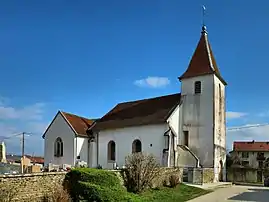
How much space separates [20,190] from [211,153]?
1068 inches

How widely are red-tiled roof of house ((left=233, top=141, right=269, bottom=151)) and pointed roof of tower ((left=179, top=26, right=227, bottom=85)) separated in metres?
48.2

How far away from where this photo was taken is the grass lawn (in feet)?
70.7

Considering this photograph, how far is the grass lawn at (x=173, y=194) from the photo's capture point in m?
21.5

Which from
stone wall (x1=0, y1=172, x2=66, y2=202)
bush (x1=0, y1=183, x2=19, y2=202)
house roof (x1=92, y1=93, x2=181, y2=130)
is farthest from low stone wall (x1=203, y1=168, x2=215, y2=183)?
bush (x1=0, y1=183, x2=19, y2=202)

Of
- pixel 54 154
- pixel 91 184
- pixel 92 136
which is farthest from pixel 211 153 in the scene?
pixel 91 184

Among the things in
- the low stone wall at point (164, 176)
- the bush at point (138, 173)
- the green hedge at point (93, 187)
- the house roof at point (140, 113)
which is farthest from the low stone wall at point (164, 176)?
the house roof at point (140, 113)

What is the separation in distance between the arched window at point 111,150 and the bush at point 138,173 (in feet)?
64.4

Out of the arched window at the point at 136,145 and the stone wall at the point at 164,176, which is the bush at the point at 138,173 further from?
the arched window at the point at 136,145

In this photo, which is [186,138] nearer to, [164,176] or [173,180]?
[173,180]

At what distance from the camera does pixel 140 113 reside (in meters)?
42.7

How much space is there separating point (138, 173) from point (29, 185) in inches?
350

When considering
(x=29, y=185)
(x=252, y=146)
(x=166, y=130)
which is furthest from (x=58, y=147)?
(x=252, y=146)

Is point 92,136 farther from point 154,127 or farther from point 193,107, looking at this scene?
point 193,107

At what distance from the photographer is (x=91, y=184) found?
728 inches
